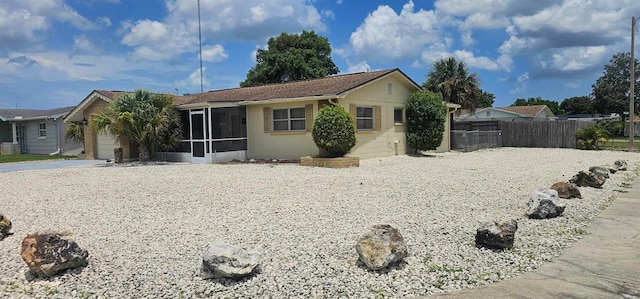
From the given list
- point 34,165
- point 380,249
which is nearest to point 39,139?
point 34,165

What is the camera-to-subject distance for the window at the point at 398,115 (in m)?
19.8

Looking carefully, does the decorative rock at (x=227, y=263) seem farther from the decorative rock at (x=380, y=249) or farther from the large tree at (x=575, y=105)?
the large tree at (x=575, y=105)

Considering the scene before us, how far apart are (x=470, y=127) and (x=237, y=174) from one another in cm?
2092

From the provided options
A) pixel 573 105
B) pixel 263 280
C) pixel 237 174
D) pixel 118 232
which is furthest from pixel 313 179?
pixel 573 105

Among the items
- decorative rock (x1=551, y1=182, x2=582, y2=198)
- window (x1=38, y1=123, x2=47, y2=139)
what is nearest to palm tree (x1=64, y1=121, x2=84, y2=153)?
window (x1=38, y1=123, x2=47, y2=139)

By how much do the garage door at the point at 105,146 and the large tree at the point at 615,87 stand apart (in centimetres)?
6040

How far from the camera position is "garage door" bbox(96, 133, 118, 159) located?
20531 mm

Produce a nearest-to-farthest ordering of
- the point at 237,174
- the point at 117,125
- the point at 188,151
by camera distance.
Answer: the point at 237,174 → the point at 117,125 → the point at 188,151

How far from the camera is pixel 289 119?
17.4 m

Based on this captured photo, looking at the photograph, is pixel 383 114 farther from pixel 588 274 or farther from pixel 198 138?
pixel 588 274

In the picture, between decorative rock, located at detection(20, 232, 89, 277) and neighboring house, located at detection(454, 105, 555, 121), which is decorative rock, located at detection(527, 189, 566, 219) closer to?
decorative rock, located at detection(20, 232, 89, 277)

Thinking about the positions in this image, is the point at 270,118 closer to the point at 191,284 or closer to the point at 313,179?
the point at 313,179

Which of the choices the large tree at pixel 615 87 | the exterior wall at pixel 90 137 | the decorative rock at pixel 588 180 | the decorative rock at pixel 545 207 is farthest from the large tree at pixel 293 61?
the large tree at pixel 615 87

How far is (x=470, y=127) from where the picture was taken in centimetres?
2927
